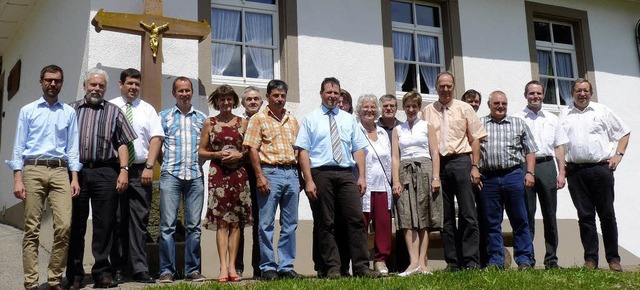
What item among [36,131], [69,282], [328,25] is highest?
[328,25]

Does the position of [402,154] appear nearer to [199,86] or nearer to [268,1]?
[199,86]

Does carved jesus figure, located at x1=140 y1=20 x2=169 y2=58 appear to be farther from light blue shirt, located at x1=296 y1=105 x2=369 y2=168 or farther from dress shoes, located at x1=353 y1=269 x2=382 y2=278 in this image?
dress shoes, located at x1=353 y1=269 x2=382 y2=278

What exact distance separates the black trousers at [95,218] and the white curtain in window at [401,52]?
5.04 meters

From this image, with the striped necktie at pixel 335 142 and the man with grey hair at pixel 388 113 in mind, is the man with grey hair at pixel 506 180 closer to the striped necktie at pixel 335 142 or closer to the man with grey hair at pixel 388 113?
the man with grey hair at pixel 388 113

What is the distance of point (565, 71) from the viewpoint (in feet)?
35.7

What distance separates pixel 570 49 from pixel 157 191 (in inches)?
290

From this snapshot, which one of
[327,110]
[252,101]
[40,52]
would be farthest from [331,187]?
[40,52]

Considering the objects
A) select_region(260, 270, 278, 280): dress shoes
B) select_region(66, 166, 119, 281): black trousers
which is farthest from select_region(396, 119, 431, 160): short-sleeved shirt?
select_region(66, 166, 119, 281): black trousers

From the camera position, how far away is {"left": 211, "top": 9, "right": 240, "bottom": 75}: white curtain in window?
8.26 m

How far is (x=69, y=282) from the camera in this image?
17.2 ft

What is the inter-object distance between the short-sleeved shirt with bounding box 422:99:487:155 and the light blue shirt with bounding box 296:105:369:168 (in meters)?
0.87

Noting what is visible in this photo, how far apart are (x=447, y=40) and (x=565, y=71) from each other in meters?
2.40

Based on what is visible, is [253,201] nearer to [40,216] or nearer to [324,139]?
[324,139]

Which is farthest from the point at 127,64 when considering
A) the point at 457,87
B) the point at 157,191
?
the point at 457,87
